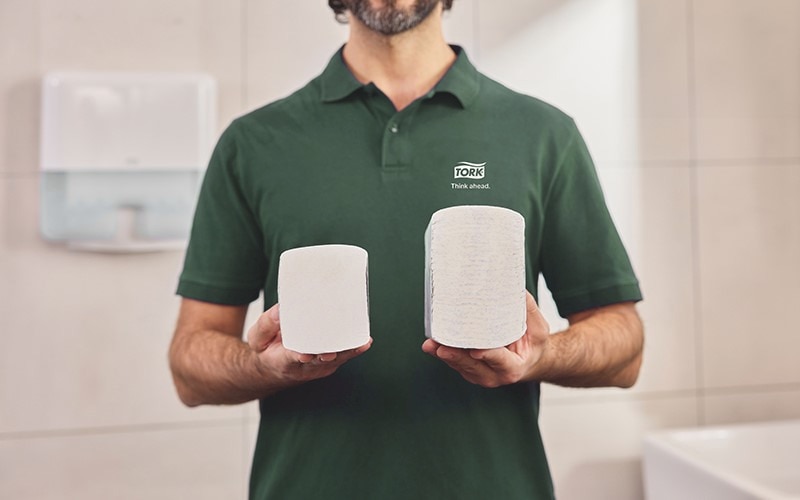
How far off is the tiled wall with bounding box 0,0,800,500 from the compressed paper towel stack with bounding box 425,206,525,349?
0.82m

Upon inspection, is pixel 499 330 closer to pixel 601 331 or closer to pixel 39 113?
pixel 601 331

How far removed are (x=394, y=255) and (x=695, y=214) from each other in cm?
97

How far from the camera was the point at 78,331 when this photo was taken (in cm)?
131

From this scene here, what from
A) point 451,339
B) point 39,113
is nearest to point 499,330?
point 451,339

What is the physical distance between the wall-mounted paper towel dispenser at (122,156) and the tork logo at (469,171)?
657 millimetres

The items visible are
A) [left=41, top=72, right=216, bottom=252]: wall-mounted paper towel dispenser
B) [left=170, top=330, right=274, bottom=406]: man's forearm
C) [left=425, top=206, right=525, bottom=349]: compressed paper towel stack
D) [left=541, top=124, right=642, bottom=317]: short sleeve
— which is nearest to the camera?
[left=425, top=206, right=525, bottom=349]: compressed paper towel stack

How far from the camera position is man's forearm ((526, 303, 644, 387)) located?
29.6 inches

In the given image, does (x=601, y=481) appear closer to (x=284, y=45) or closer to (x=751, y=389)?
(x=751, y=389)

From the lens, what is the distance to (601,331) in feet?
2.67

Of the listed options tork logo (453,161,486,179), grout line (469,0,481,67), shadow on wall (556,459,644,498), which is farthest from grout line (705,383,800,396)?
tork logo (453,161,486,179)

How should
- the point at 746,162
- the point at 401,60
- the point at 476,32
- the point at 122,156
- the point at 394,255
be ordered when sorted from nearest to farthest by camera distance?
the point at 394,255, the point at 401,60, the point at 122,156, the point at 476,32, the point at 746,162

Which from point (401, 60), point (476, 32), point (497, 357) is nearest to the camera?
point (497, 357)

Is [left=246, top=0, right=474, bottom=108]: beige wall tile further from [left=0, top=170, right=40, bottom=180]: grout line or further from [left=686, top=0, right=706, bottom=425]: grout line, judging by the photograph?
[left=686, top=0, right=706, bottom=425]: grout line

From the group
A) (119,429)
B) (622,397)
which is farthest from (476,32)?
(119,429)
